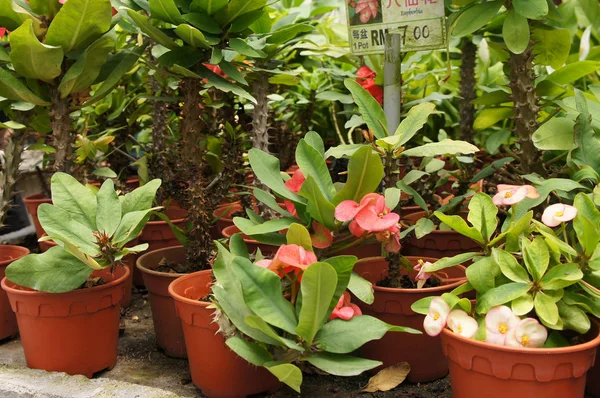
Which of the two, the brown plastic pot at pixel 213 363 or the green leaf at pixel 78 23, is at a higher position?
the green leaf at pixel 78 23

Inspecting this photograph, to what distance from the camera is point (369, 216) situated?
1.50 meters

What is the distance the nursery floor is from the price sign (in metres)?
0.97

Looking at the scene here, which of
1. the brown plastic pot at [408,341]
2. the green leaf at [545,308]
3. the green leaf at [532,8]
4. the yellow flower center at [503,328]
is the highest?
the green leaf at [532,8]

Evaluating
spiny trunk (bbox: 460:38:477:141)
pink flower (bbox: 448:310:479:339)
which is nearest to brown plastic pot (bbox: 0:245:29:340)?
pink flower (bbox: 448:310:479:339)

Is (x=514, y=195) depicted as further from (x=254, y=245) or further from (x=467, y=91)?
(x=467, y=91)

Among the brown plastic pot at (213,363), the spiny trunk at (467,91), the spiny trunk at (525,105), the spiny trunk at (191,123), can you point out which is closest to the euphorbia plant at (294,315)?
the brown plastic pot at (213,363)

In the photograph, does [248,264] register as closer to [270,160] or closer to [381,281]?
[270,160]

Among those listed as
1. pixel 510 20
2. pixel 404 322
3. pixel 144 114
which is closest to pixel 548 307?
pixel 404 322

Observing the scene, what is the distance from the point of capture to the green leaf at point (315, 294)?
135 centimetres

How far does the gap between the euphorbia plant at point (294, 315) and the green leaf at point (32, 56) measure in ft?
2.81

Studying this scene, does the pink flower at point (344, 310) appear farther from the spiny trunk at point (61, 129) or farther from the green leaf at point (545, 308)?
the spiny trunk at point (61, 129)

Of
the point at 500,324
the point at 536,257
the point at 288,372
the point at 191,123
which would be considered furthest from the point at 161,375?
the point at 536,257

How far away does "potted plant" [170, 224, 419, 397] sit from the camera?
1.37 metres

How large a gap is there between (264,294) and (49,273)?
2.19 feet
